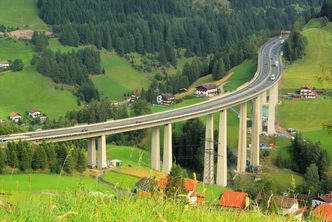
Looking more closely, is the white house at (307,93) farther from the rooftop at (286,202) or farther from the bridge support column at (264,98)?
the rooftop at (286,202)

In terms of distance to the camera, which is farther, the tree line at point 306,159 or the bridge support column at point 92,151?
the tree line at point 306,159

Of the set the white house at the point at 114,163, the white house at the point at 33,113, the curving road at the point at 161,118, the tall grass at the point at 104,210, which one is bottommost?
the white house at the point at 33,113

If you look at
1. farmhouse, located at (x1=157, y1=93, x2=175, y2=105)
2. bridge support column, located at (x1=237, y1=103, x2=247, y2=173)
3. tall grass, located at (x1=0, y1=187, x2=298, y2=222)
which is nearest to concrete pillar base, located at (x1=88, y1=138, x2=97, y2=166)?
bridge support column, located at (x1=237, y1=103, x2=247, y2=173)

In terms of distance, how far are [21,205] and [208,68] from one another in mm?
117350

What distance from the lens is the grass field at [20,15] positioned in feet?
590

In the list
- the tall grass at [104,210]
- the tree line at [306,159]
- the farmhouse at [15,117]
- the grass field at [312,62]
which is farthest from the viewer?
the farmhouse at [15,117]

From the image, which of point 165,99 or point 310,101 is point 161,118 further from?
point 165,99

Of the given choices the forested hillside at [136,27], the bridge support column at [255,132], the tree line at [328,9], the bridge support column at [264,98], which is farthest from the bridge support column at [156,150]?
the forested hillside at [136,27]

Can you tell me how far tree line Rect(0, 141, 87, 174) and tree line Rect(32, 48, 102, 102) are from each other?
8362 centimetres

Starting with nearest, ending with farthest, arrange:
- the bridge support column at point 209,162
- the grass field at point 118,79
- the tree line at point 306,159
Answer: the bridge support column at point 209,162 → the tree line at point 306,159 → the grass field at point 118,79

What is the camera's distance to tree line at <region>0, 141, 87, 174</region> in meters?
43.2

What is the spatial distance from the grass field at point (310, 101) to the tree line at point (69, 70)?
4968cm

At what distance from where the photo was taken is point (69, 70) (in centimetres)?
13838

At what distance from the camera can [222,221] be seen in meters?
7.44
